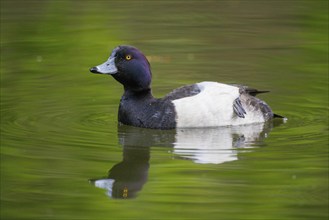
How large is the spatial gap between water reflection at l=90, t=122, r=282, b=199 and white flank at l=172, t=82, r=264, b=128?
101 millimetres

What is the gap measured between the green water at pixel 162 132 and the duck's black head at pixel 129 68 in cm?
57

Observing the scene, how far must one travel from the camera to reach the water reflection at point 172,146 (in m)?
9.31

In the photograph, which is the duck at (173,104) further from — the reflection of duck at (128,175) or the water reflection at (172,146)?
the reflection of duck at (128,175)

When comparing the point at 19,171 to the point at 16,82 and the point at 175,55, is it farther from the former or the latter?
the point at 175,55

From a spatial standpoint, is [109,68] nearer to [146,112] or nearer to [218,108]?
[146,112]

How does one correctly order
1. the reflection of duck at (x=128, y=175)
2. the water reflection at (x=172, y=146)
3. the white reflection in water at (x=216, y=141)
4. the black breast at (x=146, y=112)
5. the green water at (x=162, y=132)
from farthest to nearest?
the black breast at (x=146, y=112) < the white reflection in water at (x=216, y=141) < the water reflection at (x=172, y=146) < the reflection of duck at (x=128, y=175) < the green water at (x=162, y=132)

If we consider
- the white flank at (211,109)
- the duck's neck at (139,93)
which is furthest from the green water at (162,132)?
the duck's neck at (139,93)

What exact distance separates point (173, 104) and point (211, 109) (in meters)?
0.46

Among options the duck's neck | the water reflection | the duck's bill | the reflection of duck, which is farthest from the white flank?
the reflection of duck

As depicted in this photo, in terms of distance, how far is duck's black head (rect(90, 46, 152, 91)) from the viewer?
38.4ft

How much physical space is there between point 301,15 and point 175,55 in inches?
152

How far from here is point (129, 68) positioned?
11734 millimetres

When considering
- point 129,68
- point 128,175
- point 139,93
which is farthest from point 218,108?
point 128,175

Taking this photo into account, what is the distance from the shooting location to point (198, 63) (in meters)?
14.9
